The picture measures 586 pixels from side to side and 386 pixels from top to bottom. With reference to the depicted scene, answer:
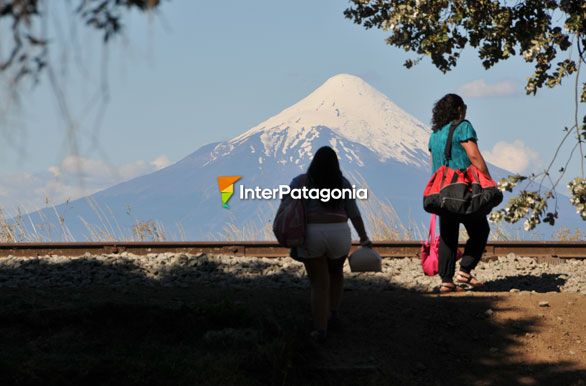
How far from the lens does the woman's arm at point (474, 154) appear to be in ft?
35.1

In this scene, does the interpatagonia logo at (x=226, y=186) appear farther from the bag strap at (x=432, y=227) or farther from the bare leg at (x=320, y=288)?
the bare leg at (x=320, y=288)

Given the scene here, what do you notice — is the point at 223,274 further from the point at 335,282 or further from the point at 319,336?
the point at 319,336

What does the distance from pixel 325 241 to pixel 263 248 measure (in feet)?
20.8

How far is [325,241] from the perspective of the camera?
8.88 meters

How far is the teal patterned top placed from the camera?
35.3ft

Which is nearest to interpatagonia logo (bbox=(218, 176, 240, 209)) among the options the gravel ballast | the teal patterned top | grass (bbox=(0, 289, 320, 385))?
the gravel ballast

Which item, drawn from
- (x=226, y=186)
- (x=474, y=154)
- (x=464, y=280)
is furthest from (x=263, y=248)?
(x=226, y=186)

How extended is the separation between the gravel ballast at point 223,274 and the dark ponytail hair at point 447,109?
6.72ft

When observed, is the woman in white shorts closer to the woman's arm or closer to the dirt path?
the dirt path

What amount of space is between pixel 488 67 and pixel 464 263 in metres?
4.01

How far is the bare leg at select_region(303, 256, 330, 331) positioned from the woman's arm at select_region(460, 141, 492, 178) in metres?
2.54

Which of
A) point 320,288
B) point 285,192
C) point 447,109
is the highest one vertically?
point 447,109

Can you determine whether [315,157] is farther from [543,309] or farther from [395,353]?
[543,309]

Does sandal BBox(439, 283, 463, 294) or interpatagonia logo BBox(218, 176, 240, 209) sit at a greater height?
interpatagonia logo BBox(218, 176, 240, 209)
